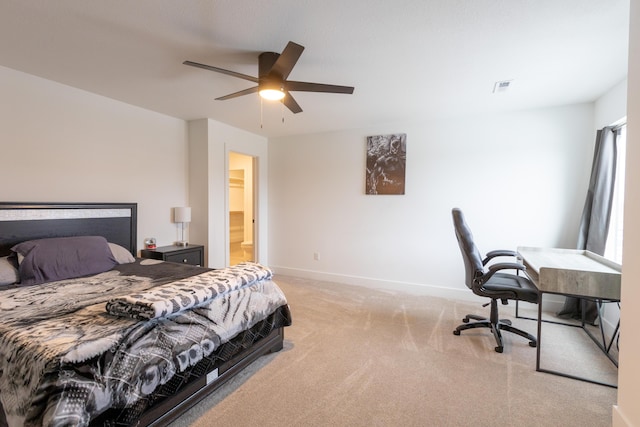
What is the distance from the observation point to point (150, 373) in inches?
56.7

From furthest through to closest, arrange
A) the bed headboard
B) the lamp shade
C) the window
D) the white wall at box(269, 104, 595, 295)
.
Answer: the lamp shade < the white wall at box(269, 104, 595, 295) < the window < the bed headboard

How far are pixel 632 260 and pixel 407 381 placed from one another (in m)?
1.49

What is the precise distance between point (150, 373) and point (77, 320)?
52 cm

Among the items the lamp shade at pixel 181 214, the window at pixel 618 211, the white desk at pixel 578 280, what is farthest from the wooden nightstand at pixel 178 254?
the window at pixel 618 211

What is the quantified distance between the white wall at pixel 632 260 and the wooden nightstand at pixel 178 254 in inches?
156

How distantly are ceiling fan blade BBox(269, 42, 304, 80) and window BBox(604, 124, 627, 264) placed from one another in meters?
3.23

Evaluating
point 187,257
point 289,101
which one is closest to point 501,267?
point 289,101

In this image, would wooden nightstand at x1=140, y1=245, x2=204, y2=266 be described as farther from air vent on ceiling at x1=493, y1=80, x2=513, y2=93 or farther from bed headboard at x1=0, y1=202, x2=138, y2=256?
air vent on ceiling at x1=493, y1=80, x2=513, y2=93

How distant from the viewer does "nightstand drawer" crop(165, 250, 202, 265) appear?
11.7 ft

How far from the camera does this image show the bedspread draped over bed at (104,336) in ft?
3.90

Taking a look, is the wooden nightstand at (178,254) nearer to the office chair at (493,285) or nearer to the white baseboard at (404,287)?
the white baseboard at (404,287)

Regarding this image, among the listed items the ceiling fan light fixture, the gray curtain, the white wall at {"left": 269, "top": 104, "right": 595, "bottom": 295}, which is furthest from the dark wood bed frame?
the gray curtain

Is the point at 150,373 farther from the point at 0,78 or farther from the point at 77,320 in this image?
the point at 0,78

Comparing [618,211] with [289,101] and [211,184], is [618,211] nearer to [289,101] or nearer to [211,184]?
[289,101]
